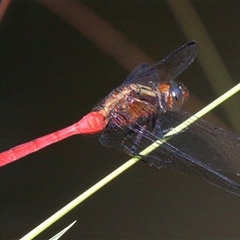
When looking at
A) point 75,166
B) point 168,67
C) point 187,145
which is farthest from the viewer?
point 75,166

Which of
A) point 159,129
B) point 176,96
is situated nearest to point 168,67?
point 176,96

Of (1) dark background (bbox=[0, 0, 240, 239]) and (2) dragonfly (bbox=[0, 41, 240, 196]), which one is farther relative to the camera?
(1) dark background (bbox=[0, 0, 240, 239])

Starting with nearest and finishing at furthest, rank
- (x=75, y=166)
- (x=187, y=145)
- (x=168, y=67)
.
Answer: (x=187, y=145)
(x=168, y=67)
(x=75, y=166)

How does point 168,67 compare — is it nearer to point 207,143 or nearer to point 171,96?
point 171,96

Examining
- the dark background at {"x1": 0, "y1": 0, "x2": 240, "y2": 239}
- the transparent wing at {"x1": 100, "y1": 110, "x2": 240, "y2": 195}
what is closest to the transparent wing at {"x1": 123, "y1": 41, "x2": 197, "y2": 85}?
the transparent wing at {"x1": 100, "y1": 110, "x2": 240, "y2": 195}

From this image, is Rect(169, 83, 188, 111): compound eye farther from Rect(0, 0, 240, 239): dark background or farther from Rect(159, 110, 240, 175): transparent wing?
Rect(0, 0, 240, 239): dark background

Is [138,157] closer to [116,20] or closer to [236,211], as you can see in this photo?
[236,211]
